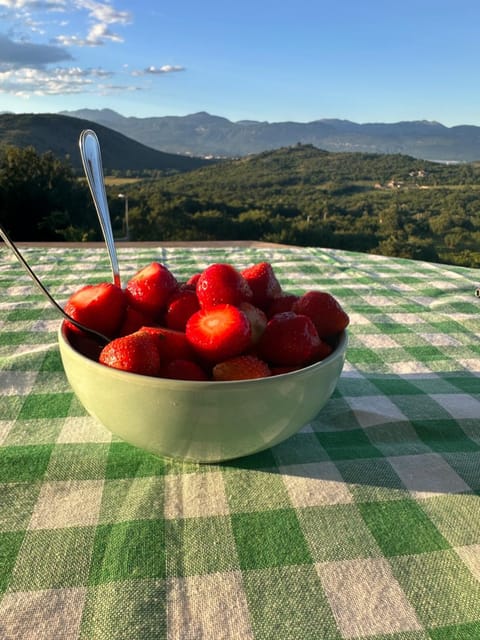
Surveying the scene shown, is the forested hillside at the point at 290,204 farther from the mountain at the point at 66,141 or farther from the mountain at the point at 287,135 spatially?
the mountain at the point at 287,135

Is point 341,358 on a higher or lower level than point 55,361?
higher

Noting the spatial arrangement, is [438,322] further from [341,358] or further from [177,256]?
[177,256]

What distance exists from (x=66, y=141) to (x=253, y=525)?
59.4 feet

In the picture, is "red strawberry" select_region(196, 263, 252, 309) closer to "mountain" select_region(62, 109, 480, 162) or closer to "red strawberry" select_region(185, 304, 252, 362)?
"red strawberry" select_region(185, 304, 252, 362)

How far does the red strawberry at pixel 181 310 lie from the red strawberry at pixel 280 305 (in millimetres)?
73

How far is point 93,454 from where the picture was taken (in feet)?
1.48

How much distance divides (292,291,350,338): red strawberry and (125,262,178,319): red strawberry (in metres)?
0.13

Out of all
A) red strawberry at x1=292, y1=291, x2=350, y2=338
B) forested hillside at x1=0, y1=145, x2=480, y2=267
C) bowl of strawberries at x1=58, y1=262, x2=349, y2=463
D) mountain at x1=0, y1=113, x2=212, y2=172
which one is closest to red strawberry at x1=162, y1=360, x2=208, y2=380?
bowl of strawberries at x1=58, y1=262, x2=349, y2=463

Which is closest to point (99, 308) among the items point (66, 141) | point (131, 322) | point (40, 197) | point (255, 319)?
point (131, 322)

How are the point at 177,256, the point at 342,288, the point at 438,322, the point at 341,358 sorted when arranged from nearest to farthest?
1. the point at 341,358
2. the point at 438,322
3. the point at 342,288
4. the point at 177,256

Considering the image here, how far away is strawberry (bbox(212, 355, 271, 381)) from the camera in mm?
365

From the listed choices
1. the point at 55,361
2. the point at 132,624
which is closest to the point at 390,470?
the point at 132,624

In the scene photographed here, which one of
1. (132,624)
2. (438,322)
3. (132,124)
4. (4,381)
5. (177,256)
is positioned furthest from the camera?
(132,124)

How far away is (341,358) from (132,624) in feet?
0.76
